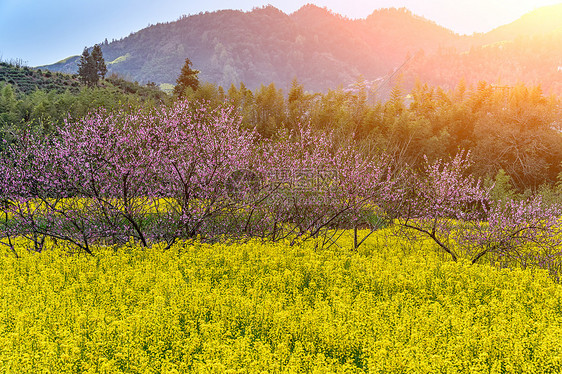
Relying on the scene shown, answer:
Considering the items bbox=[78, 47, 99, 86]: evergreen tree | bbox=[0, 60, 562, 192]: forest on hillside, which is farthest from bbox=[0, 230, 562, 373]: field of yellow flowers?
bbox=[78, 47, 99, 86]: evergreen tree

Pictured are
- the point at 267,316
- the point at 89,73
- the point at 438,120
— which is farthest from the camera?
the point at 89,73

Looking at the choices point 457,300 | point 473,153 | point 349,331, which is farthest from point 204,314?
point 473,153

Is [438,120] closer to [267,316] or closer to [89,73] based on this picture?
[267,316]

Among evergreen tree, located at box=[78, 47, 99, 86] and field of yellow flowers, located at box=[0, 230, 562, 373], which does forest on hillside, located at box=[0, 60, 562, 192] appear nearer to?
field of yellow flowers, located at box=[0, 230, 562, 373]

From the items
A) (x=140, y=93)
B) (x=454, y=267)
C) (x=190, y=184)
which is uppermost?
(x=140, y=93)

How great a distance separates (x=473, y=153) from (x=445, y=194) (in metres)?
22.7

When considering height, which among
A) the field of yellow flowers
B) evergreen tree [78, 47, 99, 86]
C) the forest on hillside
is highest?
evergreen tree [78, 47, 99, 86]

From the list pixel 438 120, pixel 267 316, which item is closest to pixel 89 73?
pixel 438 120

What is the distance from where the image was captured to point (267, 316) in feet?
22.5

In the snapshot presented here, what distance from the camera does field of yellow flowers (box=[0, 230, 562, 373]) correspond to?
5.32 metres

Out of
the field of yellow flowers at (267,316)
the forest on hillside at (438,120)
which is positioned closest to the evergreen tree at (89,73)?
the forest on hillside at (438,120)

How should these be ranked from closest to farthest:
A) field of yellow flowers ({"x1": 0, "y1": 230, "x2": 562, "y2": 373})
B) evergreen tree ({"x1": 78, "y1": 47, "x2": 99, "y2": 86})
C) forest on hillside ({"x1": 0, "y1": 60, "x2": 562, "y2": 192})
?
1. field of yellow flowers ({"x1": 0, "y1": 230, "x2": 562, "y2": 373})
2. forest on hillside ({"x1": 0, "y1": 60, "x2": 562, "y2": 192})
3. evergreen tree ({"x1": 78, "y1": 47, "x2": 99, "y2": 86})

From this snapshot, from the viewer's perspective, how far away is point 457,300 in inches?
323

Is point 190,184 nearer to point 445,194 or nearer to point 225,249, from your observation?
point 225,249
